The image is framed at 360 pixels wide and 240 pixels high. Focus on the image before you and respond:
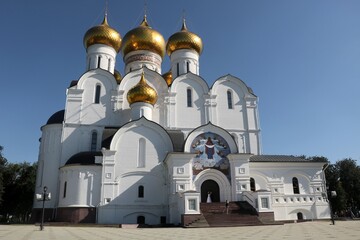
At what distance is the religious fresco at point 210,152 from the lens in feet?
62.5

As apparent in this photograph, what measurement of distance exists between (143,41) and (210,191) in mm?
15038

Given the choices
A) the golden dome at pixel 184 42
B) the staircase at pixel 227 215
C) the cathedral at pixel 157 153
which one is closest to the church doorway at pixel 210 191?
the cathedral at pixel 157 153

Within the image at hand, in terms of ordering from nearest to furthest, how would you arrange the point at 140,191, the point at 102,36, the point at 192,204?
the point at 192,204, the point at 140,191, the point at 102,36

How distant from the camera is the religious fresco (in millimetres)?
19047

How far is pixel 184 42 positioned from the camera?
27672 mm

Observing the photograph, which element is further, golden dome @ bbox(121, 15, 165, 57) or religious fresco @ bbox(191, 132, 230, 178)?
golden dome @ bbox(121, 15, 165, 57)

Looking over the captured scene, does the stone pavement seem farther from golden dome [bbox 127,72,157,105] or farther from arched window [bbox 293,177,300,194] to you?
golden dome [bbox 127,72,157,105]

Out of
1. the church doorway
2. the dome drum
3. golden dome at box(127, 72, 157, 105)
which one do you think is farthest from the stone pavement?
the dome drum

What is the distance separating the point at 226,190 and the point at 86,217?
8.54 meters

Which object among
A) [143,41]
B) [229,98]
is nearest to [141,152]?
→ [229,98]

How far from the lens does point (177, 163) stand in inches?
731

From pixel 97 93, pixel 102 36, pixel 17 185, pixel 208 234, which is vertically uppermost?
pixel 102 36

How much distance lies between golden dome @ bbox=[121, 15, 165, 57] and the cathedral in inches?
4.0

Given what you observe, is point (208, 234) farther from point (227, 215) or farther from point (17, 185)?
point (17, 185)
